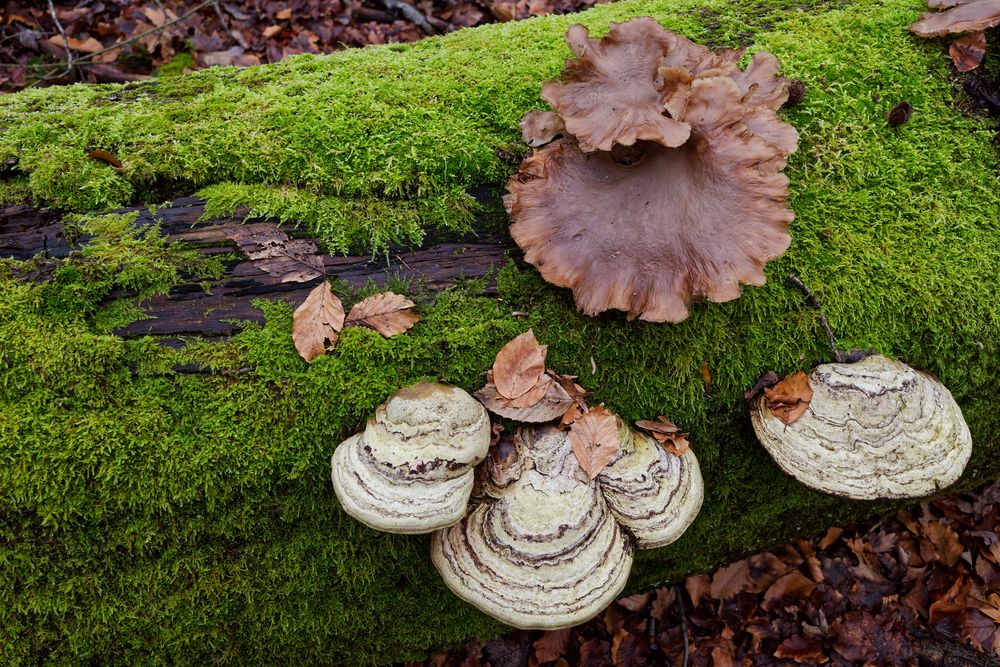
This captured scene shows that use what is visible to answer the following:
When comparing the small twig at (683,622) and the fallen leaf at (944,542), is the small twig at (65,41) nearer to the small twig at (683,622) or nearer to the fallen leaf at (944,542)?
the small twig at (683,622)

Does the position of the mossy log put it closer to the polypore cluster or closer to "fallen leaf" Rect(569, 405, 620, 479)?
"fallen leaf" Rect(569, 405, 620, 479)

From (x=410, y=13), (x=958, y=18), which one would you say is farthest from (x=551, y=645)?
(x=410, y=13)

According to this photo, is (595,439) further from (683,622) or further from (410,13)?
(410,13)

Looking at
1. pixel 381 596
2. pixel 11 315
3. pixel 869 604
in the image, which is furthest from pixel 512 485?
pixel 869 604

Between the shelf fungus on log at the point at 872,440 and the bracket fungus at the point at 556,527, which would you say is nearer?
the bracket fungus at the point at 556,527

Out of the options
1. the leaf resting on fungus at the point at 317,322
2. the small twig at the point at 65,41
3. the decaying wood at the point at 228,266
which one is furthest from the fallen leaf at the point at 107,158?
the small twig at the point at 65,41

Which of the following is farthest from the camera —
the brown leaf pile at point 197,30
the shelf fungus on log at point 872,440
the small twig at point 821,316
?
the brown leaf pile at point 197,30

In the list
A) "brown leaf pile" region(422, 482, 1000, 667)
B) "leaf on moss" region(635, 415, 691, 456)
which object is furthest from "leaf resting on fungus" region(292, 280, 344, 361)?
"brown leaf pile" region(422, 482, 1000, 667)
